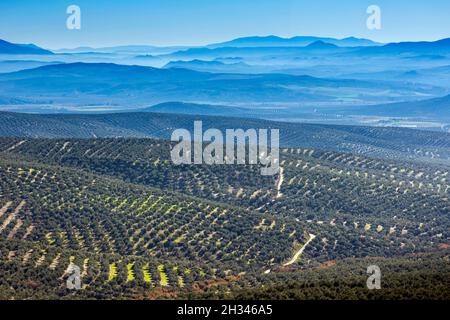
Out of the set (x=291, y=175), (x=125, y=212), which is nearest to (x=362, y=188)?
(x=291, y=175)

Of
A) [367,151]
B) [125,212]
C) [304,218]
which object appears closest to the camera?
[125,212]

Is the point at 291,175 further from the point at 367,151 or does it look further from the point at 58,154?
the point at 367,151
